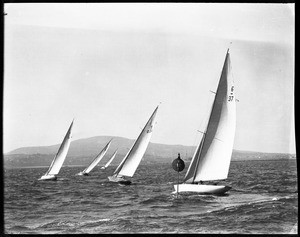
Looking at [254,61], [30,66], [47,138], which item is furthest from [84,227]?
[254,61]

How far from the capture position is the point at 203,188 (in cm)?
1221

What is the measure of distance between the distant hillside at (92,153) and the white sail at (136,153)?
0.14m

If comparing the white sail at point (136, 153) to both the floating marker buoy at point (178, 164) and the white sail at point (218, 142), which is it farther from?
the white sail at point (218, 142)

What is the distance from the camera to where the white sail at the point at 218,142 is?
37.8 feet

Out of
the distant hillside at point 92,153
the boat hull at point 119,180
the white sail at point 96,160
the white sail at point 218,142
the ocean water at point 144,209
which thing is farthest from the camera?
the boat hull at point 119,180

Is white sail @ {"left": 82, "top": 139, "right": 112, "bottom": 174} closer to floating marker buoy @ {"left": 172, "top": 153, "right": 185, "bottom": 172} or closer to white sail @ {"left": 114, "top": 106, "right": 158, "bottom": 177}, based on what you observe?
white sail @ {"left": 114, "top": 106, "right": 158, "bottom": 177}

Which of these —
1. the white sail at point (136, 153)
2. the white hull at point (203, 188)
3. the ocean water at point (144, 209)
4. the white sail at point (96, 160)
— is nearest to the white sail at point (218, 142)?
the white hull at point (203, 188)

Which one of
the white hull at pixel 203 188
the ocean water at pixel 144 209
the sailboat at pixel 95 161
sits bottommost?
the ocean water at pixel 144 209

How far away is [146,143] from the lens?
1117cm

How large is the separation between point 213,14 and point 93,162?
369 centimetres

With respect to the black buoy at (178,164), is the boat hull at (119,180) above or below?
below

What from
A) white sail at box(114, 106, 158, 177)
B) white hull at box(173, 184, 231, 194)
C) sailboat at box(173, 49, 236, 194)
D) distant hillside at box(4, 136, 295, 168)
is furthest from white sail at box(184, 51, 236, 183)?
white sail at box(114, 106, 158, 177)

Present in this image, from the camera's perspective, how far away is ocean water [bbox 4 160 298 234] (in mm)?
10453

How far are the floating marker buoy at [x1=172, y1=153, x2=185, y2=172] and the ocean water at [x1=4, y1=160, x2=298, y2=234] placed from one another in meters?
0.15
